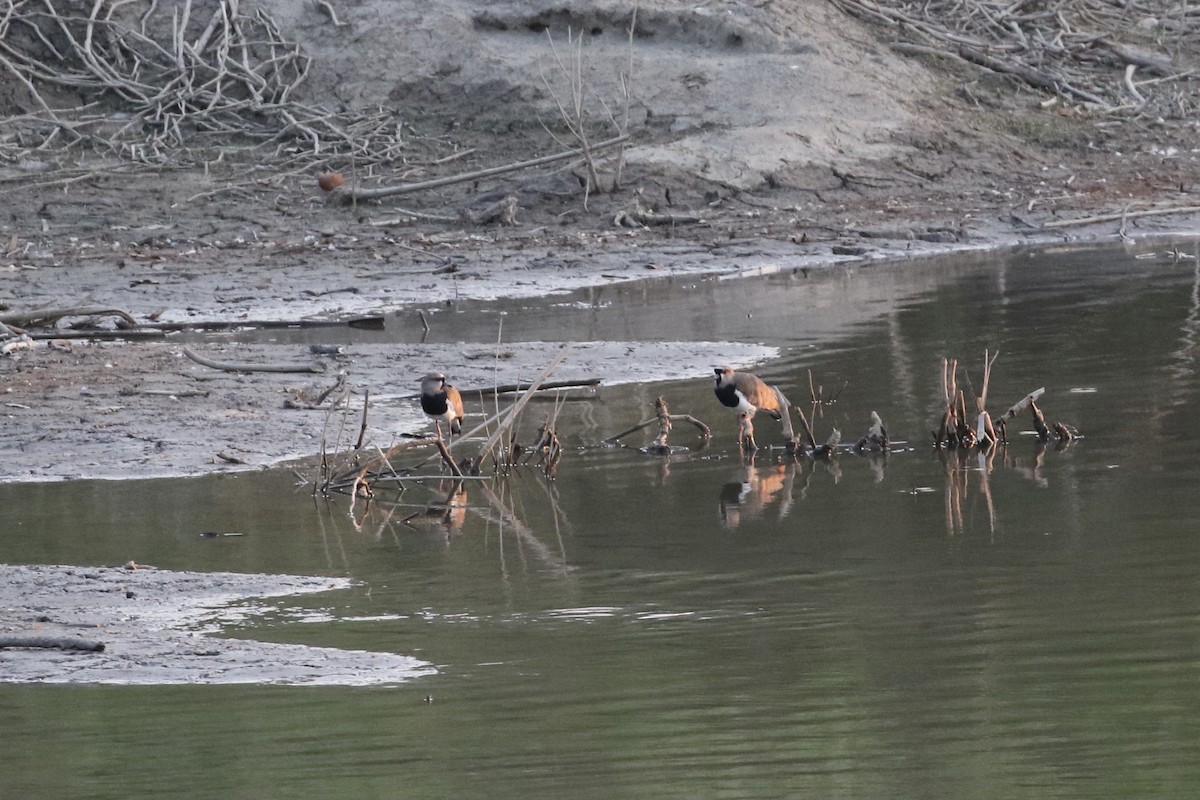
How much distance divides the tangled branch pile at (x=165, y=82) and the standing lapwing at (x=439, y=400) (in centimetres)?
1093

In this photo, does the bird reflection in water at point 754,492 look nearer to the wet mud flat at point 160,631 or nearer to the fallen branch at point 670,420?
the fallen branch at point 670,420

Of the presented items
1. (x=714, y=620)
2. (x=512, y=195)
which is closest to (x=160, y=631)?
(x=714, y=620)

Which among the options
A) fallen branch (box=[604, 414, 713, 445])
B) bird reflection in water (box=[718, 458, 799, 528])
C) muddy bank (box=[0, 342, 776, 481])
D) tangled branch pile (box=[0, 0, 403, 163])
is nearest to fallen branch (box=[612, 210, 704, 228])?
tangled branch pile (box=[0, 0, 403, 163])

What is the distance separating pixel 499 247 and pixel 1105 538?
34.8 feet

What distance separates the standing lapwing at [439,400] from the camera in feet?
30.5

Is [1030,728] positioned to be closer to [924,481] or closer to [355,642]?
[355,642]

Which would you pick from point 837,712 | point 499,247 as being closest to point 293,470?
point 837,712

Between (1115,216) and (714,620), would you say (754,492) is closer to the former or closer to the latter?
(714,620)

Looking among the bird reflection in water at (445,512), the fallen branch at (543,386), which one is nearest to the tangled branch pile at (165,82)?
the fallen branch at (543,386)

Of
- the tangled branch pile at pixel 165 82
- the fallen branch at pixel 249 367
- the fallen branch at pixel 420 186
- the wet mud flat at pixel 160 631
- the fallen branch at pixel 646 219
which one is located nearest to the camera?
the wet mud flat at pixel 160 631

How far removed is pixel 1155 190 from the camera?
1989 centimetres

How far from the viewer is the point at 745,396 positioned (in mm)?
9562

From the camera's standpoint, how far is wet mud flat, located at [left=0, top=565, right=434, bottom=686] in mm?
5652

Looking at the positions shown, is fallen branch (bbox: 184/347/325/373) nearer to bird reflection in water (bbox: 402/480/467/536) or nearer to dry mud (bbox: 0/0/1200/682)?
dry mud (bbox: 0/0/1200/682)
